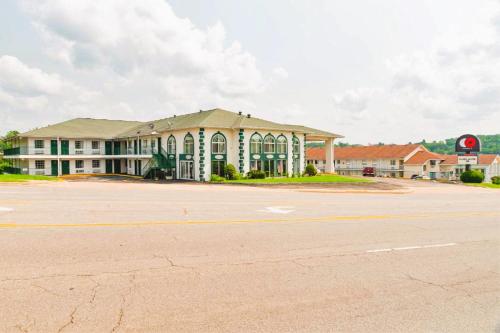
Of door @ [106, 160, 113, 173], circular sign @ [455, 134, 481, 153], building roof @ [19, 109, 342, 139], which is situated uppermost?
building roof @ [19, 109, 342, 139]

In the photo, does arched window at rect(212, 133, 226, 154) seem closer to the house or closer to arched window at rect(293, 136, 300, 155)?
arched window at rect(293, 136, 300, 155)

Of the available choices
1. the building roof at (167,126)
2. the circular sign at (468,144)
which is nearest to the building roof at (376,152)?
Result: the building roof at (167,126)

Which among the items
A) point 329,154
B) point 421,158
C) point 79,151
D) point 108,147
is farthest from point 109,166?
point 421,158

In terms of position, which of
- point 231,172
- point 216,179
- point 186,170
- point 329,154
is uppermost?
point 329,154

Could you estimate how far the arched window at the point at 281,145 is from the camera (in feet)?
142

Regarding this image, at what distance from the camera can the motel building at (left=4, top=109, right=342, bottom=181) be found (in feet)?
131

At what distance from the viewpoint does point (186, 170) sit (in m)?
41.3

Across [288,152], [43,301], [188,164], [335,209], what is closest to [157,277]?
[43,301]

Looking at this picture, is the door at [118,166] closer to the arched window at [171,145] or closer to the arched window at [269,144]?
the arched window at [171,145]

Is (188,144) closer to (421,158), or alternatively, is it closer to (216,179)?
(216,179)

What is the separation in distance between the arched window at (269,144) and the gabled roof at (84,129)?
22.3 meters

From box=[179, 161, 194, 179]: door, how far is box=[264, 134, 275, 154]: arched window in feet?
27.6

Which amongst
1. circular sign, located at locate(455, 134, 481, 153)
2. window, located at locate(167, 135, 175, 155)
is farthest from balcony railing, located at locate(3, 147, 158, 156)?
circular sign, located at locate(455, 134, 481, 153)

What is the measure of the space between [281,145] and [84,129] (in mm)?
27189
